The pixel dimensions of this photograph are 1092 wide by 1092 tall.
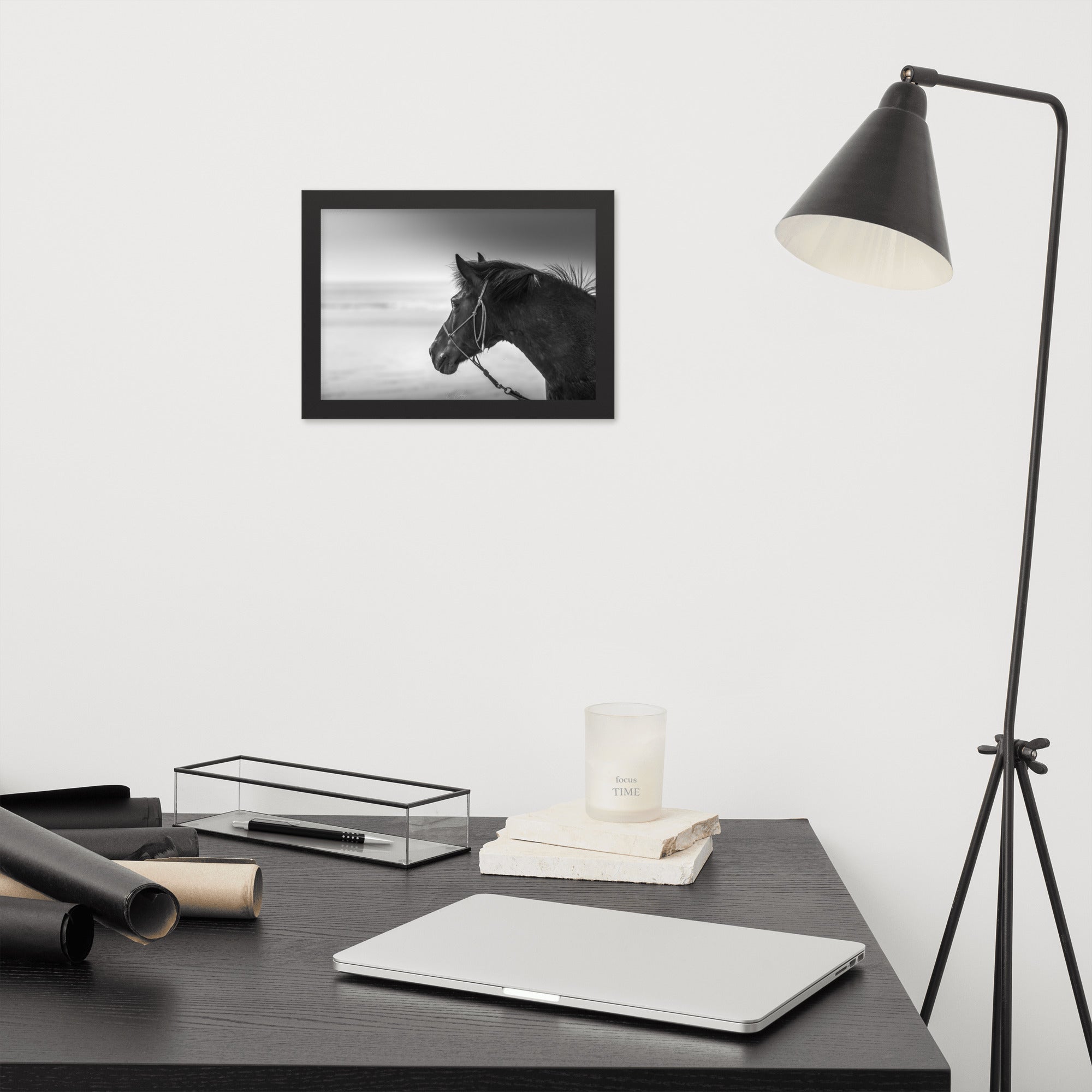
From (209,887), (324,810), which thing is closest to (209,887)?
(209,887)

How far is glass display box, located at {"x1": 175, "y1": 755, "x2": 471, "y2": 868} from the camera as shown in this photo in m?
1.27

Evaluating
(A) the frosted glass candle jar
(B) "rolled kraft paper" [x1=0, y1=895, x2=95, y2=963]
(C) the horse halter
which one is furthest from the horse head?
(B) "rolled kraft paper" [x1=0, y1=895, x2=95, y2=963]

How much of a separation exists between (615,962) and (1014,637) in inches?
25.8

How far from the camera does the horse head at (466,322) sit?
153 cm

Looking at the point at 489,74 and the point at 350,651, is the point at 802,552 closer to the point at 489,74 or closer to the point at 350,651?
the point at 350,651

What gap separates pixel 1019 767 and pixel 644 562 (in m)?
0.53

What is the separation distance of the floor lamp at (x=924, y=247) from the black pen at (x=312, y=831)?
65 cm

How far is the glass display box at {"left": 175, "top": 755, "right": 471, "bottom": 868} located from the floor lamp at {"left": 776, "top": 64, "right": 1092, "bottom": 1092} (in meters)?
0.58

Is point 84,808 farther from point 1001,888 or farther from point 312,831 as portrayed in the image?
point 1001,888

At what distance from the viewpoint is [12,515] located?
1568 millimetres

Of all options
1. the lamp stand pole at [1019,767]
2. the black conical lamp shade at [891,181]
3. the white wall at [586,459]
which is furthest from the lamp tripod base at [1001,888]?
the black conical lamp shade at [891,181]

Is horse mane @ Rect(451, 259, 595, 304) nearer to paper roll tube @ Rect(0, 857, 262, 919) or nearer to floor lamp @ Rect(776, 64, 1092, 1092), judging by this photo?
floor lamp @ Rect(776, 64, 1092, 1092)

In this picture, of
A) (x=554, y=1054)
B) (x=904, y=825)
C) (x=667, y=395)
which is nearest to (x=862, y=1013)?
(x=554, y=1054)

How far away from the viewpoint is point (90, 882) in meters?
0.88
